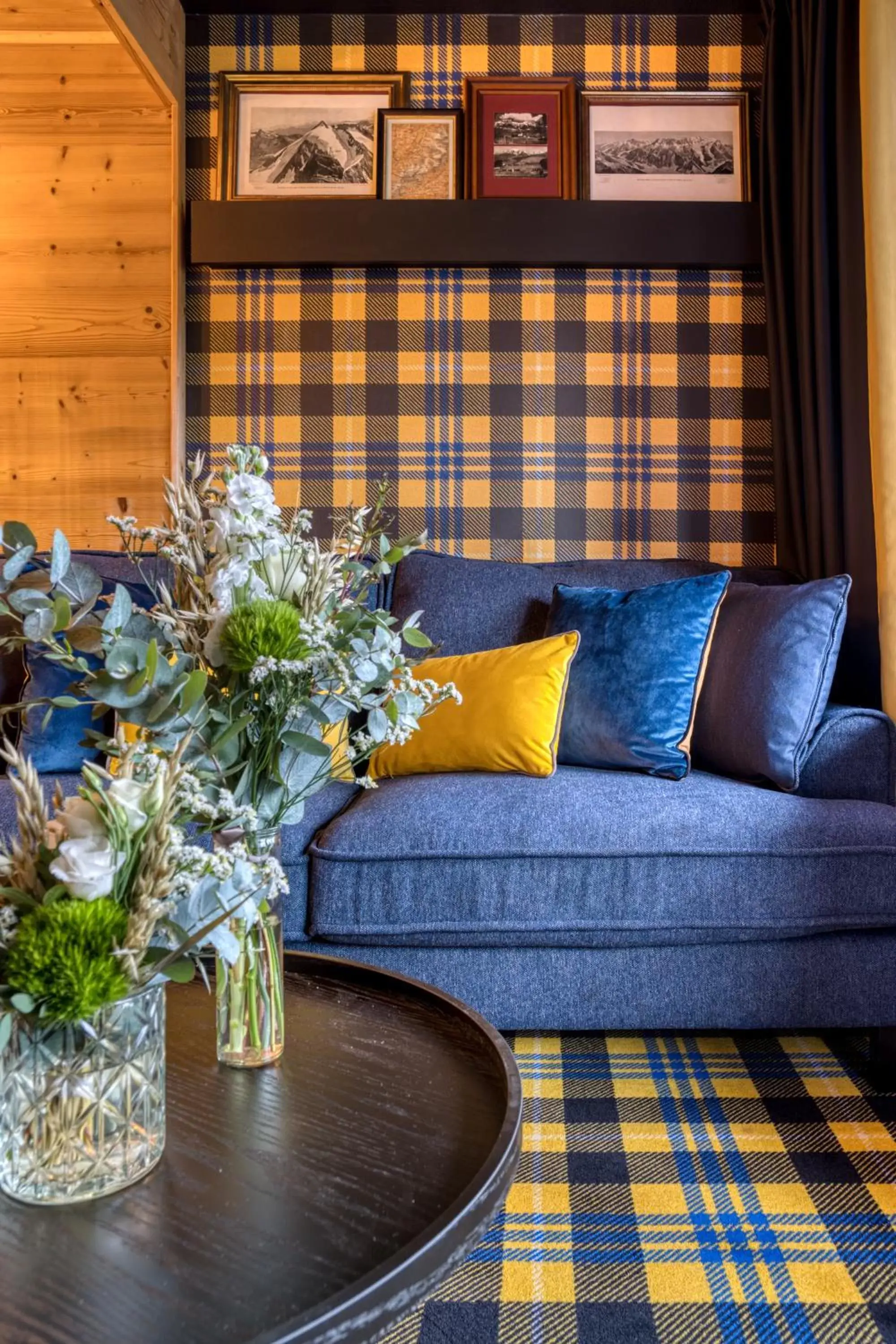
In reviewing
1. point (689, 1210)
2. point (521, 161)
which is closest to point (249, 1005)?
point (689, 1210)

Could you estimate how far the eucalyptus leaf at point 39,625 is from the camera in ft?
2.53

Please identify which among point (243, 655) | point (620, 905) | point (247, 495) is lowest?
point (620, 905)

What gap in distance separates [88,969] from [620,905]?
3.83 ft

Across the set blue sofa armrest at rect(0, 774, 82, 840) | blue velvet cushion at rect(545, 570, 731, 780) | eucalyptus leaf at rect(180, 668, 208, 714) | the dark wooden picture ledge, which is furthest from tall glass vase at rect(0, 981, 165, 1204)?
the dark wooden picture ledge

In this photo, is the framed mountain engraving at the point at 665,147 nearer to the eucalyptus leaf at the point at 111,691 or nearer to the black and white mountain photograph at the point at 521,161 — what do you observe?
the black and white mountain photograph at the point at 521,161

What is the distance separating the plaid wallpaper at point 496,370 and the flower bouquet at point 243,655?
201 cm

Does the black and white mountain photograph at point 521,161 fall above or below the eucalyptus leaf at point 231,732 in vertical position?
above

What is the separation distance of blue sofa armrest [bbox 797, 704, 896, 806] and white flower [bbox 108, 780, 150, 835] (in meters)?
1.48

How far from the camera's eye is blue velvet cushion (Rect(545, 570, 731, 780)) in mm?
1965

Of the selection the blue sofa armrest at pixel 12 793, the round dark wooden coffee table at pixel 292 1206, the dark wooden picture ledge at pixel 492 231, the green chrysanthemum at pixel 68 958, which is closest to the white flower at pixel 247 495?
the green chrysanthemum at pixel 68 958

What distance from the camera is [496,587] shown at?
95.0 inches

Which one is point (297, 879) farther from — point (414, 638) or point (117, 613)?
point (117, 613)

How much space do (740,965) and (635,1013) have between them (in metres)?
0.20

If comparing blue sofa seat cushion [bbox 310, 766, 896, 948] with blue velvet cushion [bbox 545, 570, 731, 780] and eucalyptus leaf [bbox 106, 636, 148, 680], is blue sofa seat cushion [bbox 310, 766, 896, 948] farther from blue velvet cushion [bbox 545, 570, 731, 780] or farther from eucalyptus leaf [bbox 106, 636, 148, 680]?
eucalyptus leaf [bbox 106, 636, 148, 680]
